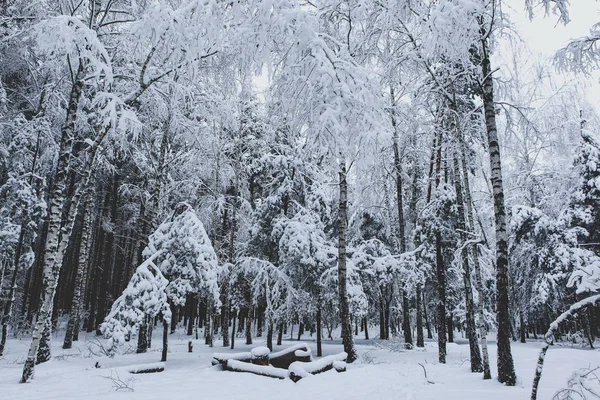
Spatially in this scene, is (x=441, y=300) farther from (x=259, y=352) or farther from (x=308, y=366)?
(x=259, y=352)

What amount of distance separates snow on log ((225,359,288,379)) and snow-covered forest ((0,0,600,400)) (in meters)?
0.07

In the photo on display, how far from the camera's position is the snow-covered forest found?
4.30m

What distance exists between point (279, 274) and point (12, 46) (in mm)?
12911

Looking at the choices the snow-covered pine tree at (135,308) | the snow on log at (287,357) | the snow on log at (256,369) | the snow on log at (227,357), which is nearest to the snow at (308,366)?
the snow on log at (256,369)

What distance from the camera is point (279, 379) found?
9156mm

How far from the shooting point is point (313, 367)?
9.68 metres

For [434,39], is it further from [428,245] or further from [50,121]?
[50,121]

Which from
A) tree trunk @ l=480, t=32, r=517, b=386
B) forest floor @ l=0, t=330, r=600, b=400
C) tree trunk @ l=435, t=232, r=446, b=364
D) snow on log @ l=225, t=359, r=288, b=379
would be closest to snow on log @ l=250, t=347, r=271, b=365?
snow on log @ l=225, t=359, r=288, b=379

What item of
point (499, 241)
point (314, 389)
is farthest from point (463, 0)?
point (314, 389)

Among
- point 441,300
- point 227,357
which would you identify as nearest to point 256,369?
point 227,357

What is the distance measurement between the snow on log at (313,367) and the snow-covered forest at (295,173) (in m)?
0.08

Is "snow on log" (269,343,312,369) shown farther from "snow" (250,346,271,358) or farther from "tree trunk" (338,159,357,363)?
"tree trunk" (338,159,357,363)

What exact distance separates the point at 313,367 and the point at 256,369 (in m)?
1.56

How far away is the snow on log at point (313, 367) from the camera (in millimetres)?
9039
